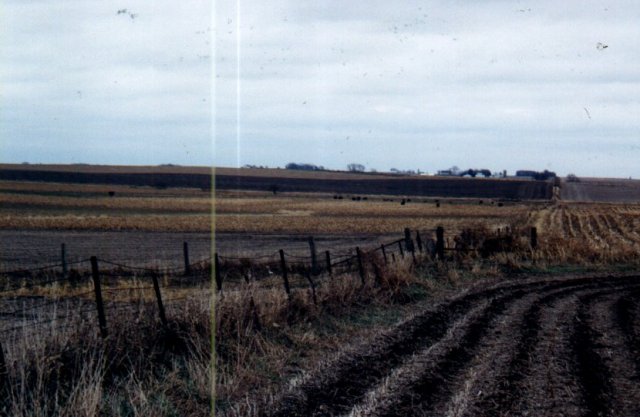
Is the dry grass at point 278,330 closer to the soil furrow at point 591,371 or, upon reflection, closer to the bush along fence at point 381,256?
the soil furrow at point 591,371

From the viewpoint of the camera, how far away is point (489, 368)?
10758 mm

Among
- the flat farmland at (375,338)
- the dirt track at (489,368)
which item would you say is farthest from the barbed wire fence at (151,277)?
the dirt track at (489,368)

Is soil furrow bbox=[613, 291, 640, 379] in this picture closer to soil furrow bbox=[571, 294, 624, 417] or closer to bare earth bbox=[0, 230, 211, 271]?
soil furrow bbox=[571, 294, 624, 417]

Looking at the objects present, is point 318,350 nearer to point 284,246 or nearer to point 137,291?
point 137,291

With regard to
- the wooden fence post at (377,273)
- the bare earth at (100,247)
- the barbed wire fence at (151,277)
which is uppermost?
the wooden fence post at (377,273)

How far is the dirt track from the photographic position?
351 inches

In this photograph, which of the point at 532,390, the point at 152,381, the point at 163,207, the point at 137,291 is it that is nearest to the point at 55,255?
the point at 137,291

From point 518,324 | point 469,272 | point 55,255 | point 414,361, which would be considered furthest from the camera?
point 55,255

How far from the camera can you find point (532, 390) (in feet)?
31.7

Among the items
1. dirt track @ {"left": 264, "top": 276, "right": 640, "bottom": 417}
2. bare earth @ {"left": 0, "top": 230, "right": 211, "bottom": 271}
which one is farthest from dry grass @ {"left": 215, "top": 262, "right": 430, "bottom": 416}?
bare earth @ {"left": 0, "top": 230, "right": 211, "bottom": 271}

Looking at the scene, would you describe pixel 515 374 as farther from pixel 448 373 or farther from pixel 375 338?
pixel 375 338

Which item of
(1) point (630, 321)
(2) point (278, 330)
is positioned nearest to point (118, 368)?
(2) point (278, 330)

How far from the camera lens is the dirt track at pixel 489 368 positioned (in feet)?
29.2

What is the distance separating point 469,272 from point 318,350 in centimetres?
1215
